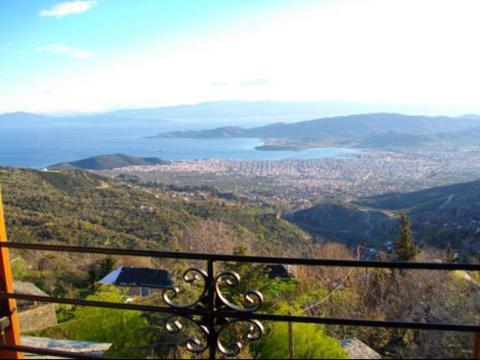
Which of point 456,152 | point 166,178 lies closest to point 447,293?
point 166,178

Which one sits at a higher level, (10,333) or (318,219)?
(10,333)

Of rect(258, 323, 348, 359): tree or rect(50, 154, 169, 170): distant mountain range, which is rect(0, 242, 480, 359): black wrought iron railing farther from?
rect(50, 154, 169, 170): distant mountain range

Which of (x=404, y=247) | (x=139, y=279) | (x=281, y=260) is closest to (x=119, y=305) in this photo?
(x=281, y=260)

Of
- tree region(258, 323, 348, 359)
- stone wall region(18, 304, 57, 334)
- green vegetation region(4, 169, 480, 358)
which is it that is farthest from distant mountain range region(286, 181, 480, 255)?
tree region(258, 323, 348, 359)

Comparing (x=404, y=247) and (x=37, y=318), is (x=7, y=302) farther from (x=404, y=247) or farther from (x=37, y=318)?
(x=404, y=247)

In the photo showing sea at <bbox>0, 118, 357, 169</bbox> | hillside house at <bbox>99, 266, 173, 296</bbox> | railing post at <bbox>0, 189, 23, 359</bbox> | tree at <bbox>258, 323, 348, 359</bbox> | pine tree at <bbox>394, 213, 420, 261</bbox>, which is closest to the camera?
railing post at <bbox>0, 189, 23, 359</bbox>

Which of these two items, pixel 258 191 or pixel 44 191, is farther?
pixel 258 191

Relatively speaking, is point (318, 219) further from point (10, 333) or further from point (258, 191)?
point (10, 333)
